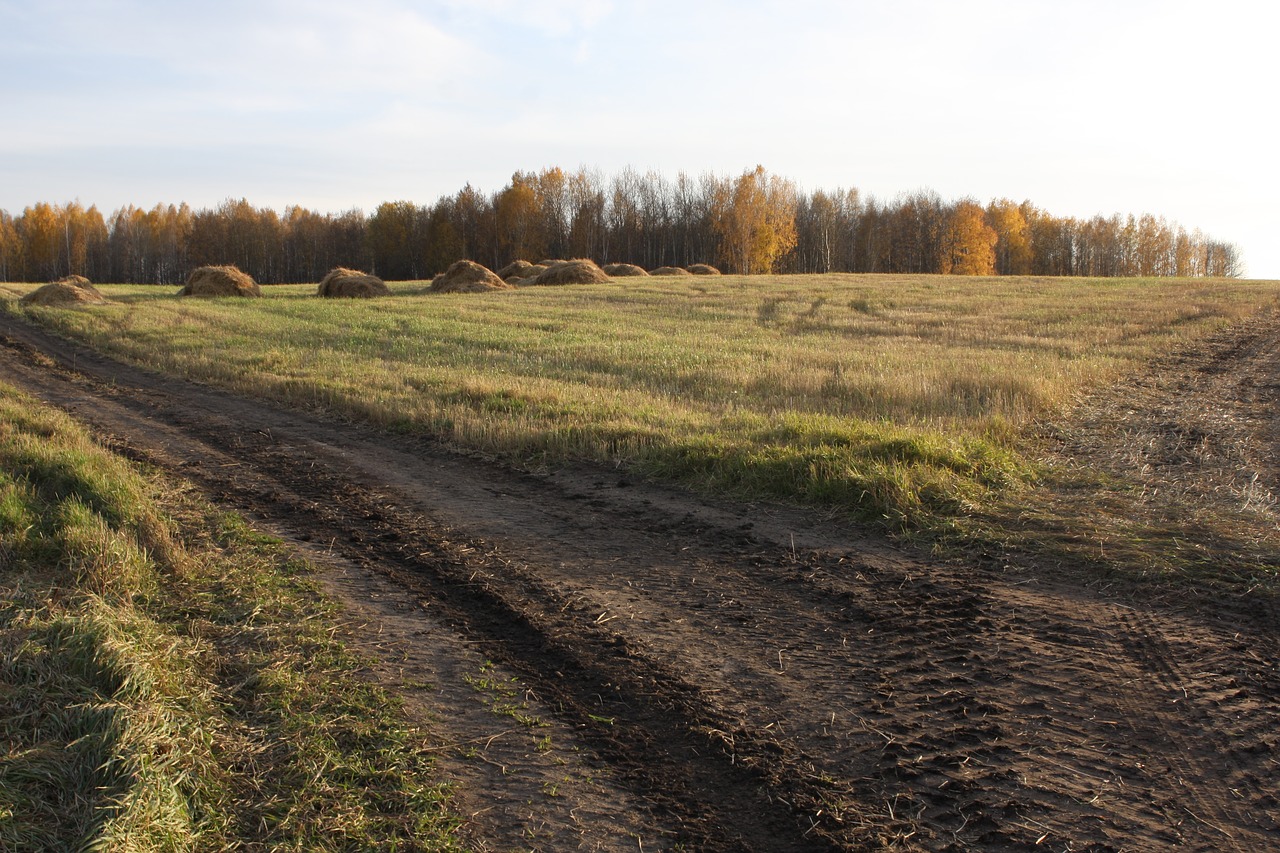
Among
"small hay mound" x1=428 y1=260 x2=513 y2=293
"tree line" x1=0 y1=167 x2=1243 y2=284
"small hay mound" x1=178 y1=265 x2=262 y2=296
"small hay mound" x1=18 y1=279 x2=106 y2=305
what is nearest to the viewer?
"small hay mound" x1=18 y1=279 x2=106 y2=305

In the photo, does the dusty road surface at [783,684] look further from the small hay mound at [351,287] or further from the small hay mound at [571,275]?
the small hay mound at [571,275]

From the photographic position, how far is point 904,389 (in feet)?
40.4

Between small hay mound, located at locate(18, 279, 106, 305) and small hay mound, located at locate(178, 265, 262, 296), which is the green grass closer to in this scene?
small hay mound, located at locate(18, 279, 106, 305)

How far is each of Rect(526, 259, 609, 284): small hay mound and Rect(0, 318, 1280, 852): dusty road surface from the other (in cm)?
4109

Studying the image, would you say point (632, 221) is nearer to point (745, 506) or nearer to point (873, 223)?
point (873, 223)

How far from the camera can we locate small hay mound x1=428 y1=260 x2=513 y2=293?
4375 cm

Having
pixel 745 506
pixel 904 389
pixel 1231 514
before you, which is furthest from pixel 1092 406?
pixel 745 506

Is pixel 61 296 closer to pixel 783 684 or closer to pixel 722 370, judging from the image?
pixel 722 370

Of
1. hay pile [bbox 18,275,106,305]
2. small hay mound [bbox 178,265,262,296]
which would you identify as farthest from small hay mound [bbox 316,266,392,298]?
hay pile [bbox 18,275,106,305]

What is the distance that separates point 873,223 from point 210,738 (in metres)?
99.8

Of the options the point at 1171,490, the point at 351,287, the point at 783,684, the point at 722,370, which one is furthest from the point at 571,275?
the point at 783,684

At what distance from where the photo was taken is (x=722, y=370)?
1560 centimetres

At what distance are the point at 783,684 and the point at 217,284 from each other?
42.4 m

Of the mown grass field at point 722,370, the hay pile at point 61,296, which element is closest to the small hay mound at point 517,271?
the mown grass field at point 722,370
